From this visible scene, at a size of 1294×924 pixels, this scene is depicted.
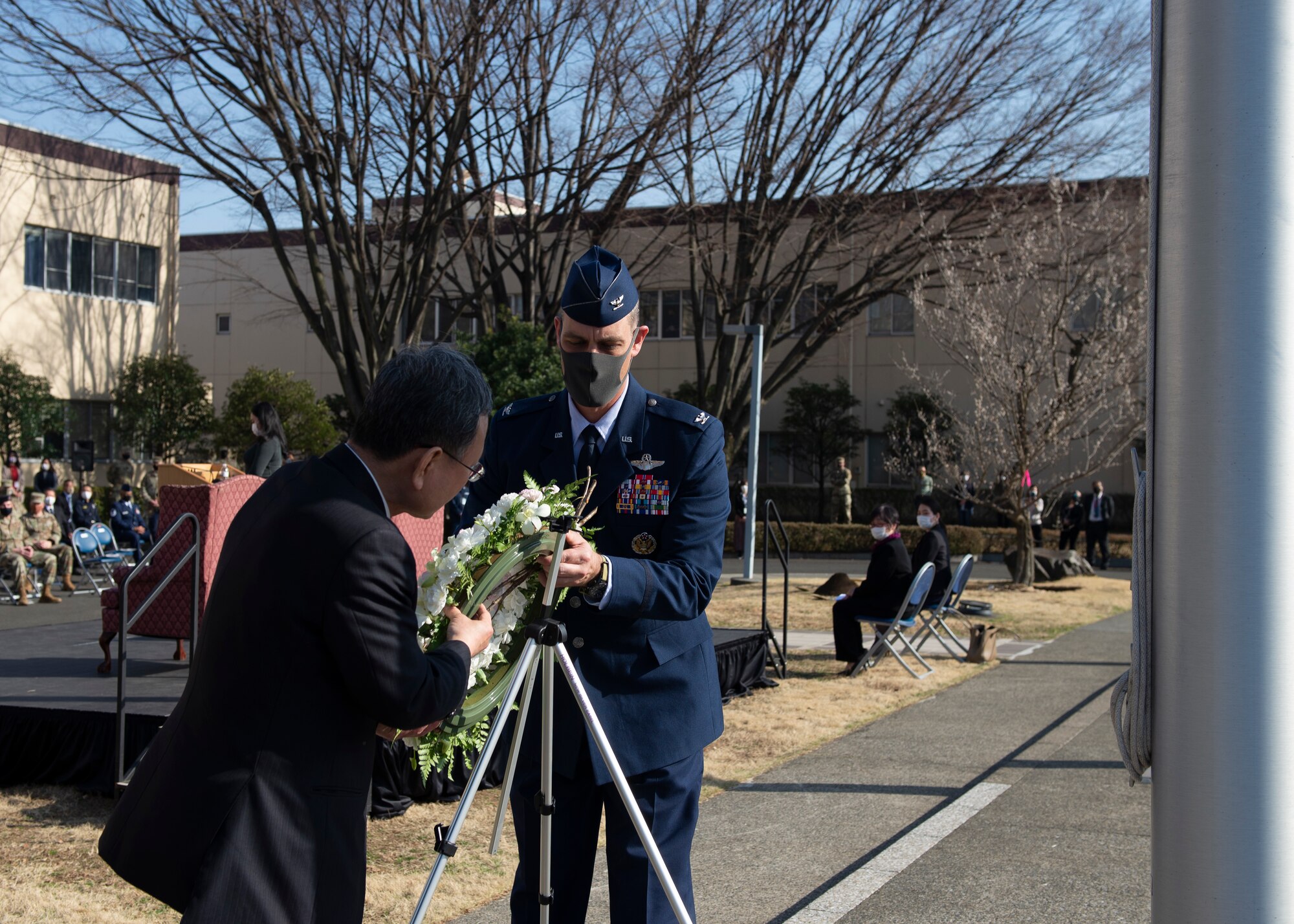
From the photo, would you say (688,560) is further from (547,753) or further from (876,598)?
(876,598)

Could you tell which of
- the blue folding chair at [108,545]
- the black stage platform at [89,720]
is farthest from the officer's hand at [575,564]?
the blue folding chair at [108,545]

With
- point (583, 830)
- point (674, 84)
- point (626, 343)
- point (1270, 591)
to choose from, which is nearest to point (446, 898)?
point (583, 830)

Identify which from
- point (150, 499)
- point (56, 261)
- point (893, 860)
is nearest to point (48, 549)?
point (150, 499)

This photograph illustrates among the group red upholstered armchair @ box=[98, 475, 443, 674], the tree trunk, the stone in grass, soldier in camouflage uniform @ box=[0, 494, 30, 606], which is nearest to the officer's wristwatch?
red upholstered armchair @ box=[98, 475, 443, 674]

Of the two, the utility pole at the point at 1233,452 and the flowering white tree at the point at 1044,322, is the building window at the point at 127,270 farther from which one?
the utility pole at the point at 1233,452

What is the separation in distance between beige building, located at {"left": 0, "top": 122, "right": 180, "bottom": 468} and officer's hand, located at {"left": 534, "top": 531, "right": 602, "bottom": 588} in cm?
2536

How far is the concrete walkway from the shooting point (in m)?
4.61

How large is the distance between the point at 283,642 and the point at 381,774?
3.97 meters

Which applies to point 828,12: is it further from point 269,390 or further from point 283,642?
point 283,642

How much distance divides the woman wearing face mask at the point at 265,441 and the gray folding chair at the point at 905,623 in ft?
16.6

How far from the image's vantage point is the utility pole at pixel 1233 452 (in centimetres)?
192

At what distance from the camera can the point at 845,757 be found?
23.5 feet

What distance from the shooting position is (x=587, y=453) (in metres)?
3.14

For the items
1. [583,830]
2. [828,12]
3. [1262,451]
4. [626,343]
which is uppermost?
[828,12]
